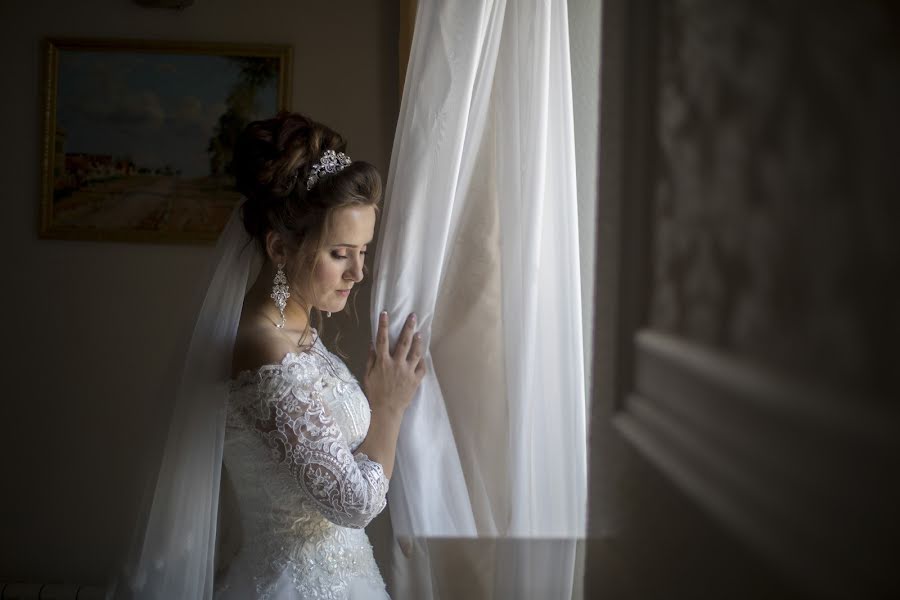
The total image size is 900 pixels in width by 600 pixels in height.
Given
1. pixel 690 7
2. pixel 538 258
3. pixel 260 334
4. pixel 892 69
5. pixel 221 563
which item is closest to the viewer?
pixel 892 69

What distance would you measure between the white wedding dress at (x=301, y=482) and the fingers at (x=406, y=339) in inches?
8.4

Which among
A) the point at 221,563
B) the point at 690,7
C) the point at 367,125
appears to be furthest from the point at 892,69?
the point at 367,125

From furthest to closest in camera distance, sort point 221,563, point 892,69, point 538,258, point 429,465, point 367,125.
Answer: point 367,125 < point 221,563 < point 429,465 < point 538,258 < point 892,69

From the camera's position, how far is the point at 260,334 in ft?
4.96

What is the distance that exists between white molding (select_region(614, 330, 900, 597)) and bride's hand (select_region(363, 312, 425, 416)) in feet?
3.09

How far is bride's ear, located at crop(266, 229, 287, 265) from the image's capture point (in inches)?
61.6

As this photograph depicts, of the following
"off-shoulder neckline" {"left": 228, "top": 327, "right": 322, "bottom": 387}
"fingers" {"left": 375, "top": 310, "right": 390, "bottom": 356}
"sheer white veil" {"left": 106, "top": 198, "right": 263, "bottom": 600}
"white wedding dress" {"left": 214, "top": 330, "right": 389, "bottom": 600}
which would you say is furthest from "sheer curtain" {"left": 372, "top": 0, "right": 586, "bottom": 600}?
"sheer white veil" {"left": 106, "top": 198, "right": 263, "bottom": 600}

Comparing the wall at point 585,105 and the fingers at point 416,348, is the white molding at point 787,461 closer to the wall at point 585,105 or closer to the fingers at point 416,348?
the wall at point 585,105

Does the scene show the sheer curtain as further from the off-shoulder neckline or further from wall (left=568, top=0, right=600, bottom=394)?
the off-shoulder neckline

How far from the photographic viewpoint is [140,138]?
8.64ft

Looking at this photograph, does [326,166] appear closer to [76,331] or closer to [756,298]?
[756,298]

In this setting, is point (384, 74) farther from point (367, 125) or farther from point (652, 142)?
point (652, 142)

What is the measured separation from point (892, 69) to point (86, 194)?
2819mm

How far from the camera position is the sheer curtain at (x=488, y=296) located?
93cm
